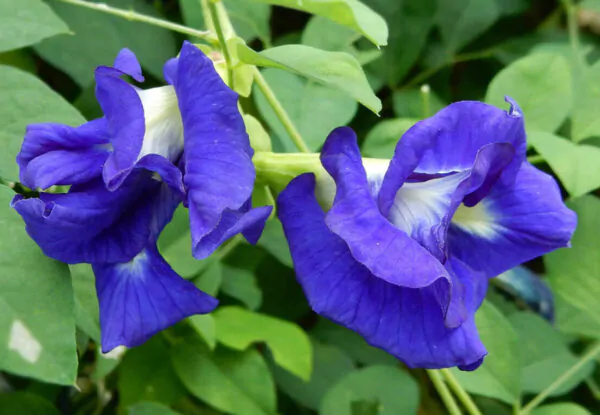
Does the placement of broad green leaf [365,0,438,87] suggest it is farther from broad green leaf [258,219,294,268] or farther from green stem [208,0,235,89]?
green stem [208,0,235,89]

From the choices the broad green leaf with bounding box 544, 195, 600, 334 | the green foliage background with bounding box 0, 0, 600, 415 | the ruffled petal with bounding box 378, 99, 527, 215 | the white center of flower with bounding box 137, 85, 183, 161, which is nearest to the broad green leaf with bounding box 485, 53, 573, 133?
the green foliage background with bounding box 0, 0, 600, 415

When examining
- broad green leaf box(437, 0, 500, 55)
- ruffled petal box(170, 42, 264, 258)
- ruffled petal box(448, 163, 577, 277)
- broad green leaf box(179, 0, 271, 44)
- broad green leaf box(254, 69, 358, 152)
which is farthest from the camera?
broad green leaf box(437, 0, 500, 55)

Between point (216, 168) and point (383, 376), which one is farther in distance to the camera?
point (383, 376)

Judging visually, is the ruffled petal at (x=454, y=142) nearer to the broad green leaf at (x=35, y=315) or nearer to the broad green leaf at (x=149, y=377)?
the broad green leaf at (x=35, y=315)

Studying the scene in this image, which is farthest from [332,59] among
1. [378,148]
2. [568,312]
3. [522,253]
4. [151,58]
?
[568,312]

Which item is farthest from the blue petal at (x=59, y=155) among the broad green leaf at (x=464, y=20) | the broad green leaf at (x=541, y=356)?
the broad green leaf at (x=464, y=20)

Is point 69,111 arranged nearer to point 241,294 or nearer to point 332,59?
point 332,59

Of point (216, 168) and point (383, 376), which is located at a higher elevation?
point (216, 168)
